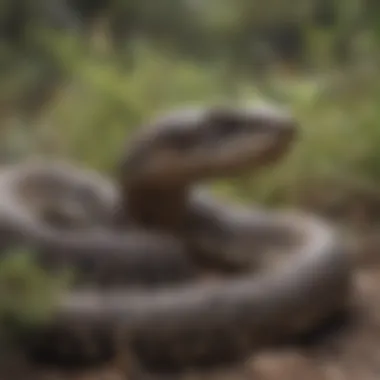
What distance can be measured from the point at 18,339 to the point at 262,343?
476 mm

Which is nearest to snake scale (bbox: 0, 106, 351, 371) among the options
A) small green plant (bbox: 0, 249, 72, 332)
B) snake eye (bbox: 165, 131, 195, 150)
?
snake eye (bbox: 165, 131, 195, 150)

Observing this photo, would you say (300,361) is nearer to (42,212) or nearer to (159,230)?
(159,230)

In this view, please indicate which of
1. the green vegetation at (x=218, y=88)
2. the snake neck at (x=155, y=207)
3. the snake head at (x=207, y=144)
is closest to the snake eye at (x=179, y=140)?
the snake head at (x=207, y=144)

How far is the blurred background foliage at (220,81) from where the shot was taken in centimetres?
267

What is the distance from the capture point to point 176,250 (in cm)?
223

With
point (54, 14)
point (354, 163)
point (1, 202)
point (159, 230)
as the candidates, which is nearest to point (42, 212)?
point (1, 202)

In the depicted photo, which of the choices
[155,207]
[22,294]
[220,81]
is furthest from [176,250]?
[220,81]

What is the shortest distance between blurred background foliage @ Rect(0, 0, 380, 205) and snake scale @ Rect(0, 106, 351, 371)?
0.64ft

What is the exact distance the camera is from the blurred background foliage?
267 cm

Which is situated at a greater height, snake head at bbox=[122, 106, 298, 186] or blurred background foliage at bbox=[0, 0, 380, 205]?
blurred background foliage at bbox=[0, 0, 380, 205]

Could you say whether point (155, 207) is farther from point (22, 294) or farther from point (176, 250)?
point (22, 294)

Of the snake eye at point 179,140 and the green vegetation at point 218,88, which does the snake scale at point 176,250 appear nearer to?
the snake eye at point 179,140

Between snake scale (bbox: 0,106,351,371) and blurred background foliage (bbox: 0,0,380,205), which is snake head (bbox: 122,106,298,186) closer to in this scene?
snake scale (bbox: 0,106,351,371)

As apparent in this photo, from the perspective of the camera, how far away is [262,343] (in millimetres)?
1924
